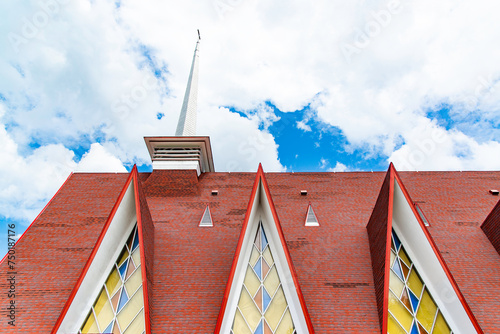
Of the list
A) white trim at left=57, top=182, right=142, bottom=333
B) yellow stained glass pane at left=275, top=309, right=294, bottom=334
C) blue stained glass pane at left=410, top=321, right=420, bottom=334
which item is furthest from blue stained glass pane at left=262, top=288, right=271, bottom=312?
white trim at left=57, top=182, right=142, bottom=333

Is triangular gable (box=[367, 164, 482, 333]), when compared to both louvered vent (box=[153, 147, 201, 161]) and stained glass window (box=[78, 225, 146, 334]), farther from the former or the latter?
louvered vent (box=[153, 147, 201, 161])

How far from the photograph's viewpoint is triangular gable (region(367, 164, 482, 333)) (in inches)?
313

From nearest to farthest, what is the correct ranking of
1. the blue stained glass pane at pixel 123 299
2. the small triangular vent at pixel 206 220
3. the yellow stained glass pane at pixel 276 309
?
the yellow stained glass pane at pixel 276 309
the blue stained glass pane at pixel 123 299
the small triangular vent at pixel 206 220

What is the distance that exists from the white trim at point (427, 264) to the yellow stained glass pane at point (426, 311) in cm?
17

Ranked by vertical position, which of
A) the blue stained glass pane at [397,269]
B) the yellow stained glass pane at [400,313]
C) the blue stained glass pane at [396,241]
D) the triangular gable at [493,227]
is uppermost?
the triangular gable at [493,227]

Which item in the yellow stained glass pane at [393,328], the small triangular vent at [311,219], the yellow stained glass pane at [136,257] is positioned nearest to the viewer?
the yellow stained glass pane at [393,328]

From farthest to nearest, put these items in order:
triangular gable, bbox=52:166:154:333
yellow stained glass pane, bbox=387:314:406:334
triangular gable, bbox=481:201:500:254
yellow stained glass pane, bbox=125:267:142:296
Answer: triangular gable, bbox=481:201:500:254 → yellow stained glass pane, bbox=125:267:142:296 → yellow stained glass pane, bbox=387:314:406:334 → triangular gable, bbox=52:166:154:333

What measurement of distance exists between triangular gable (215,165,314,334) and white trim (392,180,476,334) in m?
4.16

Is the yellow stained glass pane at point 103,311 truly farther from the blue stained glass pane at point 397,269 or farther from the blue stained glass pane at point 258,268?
the blue stained glass pane at point 397,269

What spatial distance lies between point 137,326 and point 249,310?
3.29 m

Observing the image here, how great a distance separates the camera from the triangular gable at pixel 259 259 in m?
7.97

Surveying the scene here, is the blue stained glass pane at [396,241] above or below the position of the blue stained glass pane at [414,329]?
above

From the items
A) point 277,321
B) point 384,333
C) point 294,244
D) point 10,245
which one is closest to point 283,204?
point 294,244

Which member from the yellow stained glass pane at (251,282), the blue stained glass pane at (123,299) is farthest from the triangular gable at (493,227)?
the blue stained glass pane at (123,299)
